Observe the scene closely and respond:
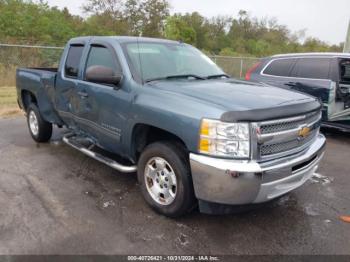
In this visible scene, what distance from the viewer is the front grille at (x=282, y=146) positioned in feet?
9.43

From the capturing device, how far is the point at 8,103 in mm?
9805

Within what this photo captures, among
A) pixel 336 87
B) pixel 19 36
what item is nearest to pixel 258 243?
pixel 336 87

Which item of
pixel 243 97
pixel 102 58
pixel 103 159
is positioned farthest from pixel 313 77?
pixel 103 159

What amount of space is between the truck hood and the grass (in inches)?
266

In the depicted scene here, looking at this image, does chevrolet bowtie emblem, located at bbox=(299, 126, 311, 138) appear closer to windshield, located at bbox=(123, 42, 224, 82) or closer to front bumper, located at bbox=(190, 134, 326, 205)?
front bumper, located at bbox=(190, 134, 326, 205)

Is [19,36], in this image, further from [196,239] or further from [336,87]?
[196,239]

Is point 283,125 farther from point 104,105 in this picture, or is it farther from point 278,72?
point 278,72

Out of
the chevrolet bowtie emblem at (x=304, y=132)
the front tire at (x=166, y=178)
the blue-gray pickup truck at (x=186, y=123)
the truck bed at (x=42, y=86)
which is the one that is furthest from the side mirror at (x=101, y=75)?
the chevrolet bowtie emblem at (x=304, y=132)

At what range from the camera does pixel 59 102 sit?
4.97 metres

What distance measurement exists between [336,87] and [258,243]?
15.1 ft

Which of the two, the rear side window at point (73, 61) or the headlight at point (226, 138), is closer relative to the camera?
the headlight at point (226, 138)

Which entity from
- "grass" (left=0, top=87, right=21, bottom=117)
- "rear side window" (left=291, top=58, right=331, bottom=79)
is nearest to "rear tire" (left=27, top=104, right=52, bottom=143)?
"grass" (left=0, top=87, right=21, bottom=117)

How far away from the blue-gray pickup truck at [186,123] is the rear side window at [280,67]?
3203 millimetres

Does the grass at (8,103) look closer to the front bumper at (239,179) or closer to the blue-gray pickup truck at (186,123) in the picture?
the blue-gray pickup truck at (186,123)
